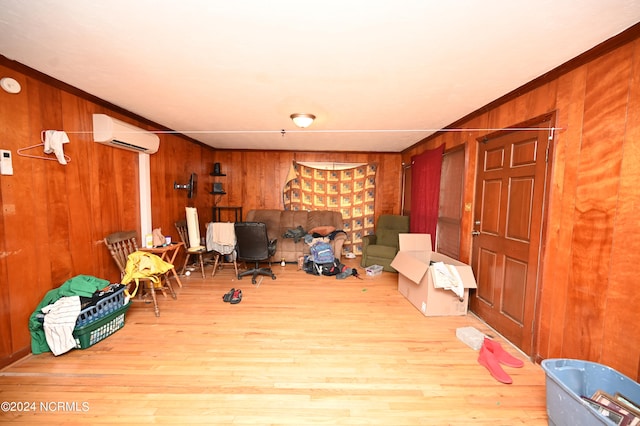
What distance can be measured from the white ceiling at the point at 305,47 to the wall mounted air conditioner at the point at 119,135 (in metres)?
0.25

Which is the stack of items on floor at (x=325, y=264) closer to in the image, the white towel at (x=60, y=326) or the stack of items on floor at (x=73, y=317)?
the stack of items on floor at (x=73, y=317)

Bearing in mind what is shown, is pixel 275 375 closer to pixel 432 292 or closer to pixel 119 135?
pixel 432 292

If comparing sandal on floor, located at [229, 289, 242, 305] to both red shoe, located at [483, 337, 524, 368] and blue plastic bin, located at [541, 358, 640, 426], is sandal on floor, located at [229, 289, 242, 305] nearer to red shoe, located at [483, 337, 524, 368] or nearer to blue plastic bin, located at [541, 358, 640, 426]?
red shoe, located at [483, 337, 524, 368]

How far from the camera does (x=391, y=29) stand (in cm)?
139

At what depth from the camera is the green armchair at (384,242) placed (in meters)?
4.24

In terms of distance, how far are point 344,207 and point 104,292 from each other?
411cm

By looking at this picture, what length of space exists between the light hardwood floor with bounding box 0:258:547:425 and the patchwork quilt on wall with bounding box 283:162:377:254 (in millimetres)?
2838

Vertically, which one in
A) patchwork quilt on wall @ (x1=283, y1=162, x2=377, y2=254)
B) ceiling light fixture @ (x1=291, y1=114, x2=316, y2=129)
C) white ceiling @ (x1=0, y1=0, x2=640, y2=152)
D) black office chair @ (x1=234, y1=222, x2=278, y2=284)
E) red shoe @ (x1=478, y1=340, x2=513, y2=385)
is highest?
white ceiling @ (x1=0, y1=0, x2=640, y2=152)

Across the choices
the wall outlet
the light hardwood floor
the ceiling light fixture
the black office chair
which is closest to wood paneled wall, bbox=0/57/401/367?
the wall outlet

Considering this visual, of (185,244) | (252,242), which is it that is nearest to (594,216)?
(252,242)

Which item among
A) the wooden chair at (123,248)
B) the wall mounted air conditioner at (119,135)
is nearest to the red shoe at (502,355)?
the wooden chair at (123,248)

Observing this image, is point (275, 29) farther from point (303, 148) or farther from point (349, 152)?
point (349, 152)

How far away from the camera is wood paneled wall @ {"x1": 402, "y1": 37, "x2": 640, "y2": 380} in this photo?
54.5 inches

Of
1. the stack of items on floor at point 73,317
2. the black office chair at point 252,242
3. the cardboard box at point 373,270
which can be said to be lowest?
the cardboard box at point 373,270
